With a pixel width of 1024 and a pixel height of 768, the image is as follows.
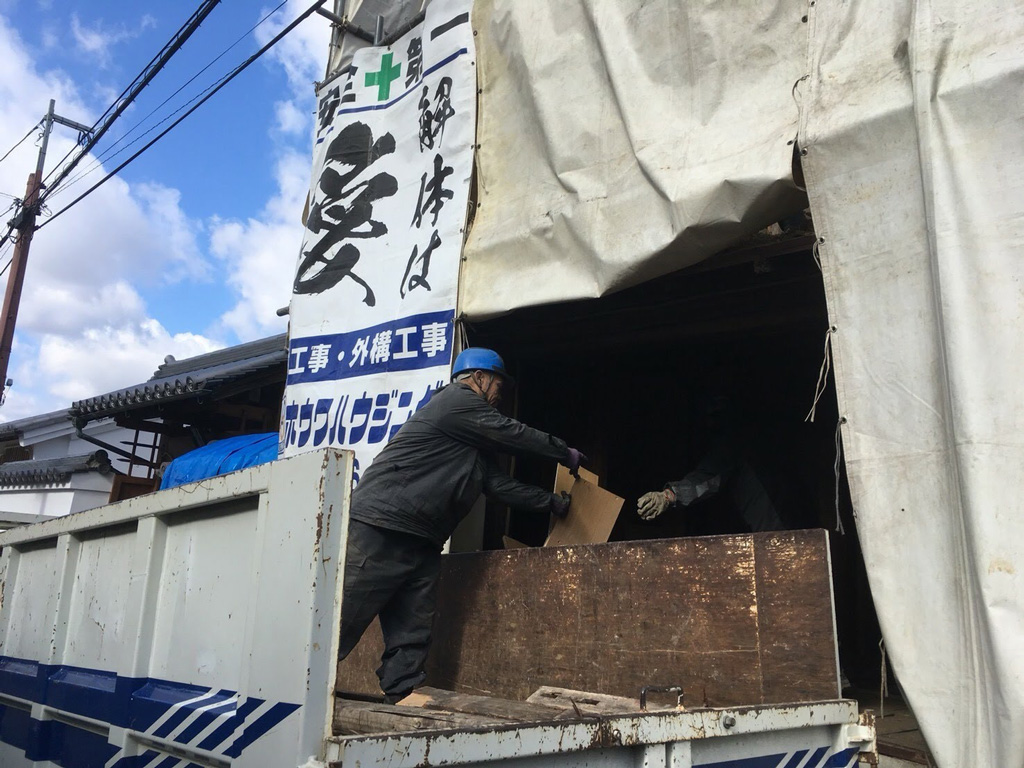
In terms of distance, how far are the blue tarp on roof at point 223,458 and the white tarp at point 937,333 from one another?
195 inches

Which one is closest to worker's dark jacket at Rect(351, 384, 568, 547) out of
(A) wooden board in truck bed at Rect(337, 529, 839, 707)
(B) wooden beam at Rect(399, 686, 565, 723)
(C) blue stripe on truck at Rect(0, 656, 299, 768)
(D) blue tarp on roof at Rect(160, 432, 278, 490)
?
(A) wooden board in truck bed at Rect(337, 529, 839, 707)

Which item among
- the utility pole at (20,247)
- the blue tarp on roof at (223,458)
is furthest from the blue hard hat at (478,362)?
the utility pole at (20,247)

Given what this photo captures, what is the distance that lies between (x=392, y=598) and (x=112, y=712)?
1.15 meters

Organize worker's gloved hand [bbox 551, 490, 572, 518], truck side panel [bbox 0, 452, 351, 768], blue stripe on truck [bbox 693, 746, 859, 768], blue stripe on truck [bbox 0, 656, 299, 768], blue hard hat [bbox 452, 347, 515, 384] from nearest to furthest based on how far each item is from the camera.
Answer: truck side panel [bbox 0, 452, 351, 768] → blue stripe on truck [bbox 0, 656, 299, 768] → blue stripe on truck [bbox 693, 746, 859, 768] → worker's gloved hand [bbox 551, 490, 572, 518] → blue hard hat [bbox 452, 347, 515, 384]

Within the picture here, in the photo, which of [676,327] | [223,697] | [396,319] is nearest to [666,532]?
[676,327]

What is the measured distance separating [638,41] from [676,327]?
175cm

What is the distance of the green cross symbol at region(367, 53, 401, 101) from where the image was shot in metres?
5.46

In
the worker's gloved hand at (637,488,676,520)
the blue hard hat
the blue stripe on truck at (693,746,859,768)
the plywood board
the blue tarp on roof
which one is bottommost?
the blue stripe on truck at (693,746,859,768)

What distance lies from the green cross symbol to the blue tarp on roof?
9.54 feet

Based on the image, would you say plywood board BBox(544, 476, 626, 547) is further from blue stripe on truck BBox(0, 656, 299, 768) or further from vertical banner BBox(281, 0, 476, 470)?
blue stripe on truck BBox(0, 656, 299, 768)

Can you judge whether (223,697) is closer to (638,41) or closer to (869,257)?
(869,257)

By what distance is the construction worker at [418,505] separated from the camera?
133 inches

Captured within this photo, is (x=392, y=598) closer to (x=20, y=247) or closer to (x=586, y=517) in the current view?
(x=586, y=517)

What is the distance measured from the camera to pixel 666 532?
6301mm
